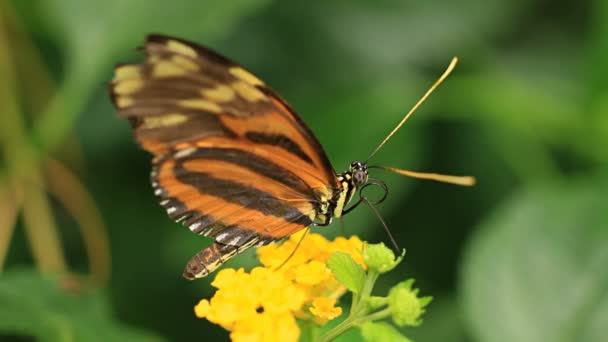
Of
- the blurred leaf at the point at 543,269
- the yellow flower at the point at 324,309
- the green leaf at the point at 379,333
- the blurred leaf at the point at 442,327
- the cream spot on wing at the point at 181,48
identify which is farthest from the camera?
the blurred leaf at the point at 442,327

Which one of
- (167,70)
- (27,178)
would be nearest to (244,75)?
(167,70)

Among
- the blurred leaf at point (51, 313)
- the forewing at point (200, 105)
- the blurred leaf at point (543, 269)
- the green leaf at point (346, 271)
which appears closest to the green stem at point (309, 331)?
the green leaf at point (346, 271)

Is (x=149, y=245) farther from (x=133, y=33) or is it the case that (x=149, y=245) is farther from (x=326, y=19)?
(x=326, y=19)

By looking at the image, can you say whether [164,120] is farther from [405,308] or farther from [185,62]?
[405,308]

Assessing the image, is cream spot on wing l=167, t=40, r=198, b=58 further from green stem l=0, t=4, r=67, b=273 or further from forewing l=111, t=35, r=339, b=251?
green stem l=0, t=4, r=67, b=273

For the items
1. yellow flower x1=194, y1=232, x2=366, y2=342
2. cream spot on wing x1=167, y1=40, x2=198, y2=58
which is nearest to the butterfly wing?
cream spot on wing x1=167, y1=40, x2=198, y2=58

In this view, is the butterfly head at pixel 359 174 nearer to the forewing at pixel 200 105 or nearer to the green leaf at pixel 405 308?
the forewing at pixel 200 105
